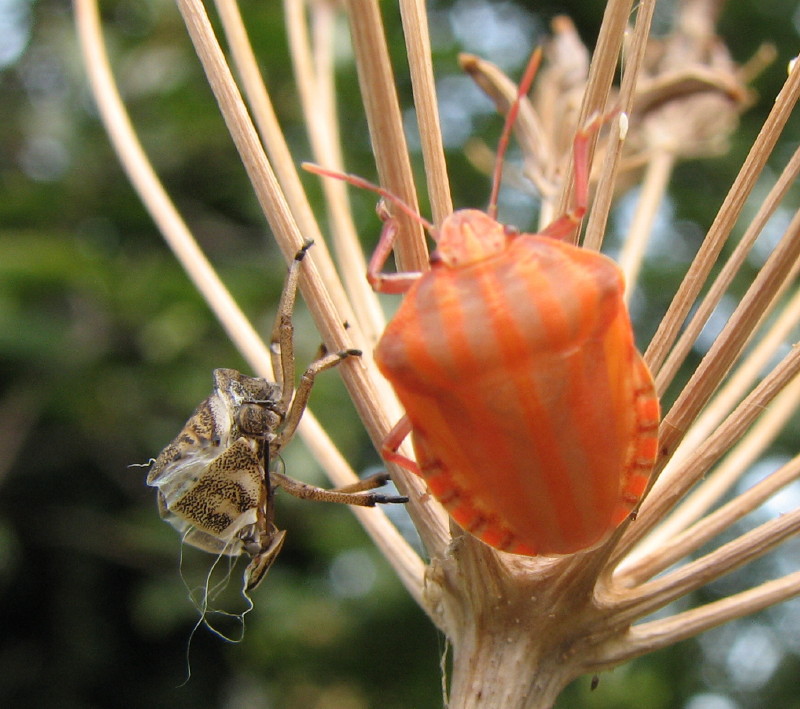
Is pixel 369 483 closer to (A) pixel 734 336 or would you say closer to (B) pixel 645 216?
(A) pixel 734 336

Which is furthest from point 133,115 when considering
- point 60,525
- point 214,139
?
point 60,525

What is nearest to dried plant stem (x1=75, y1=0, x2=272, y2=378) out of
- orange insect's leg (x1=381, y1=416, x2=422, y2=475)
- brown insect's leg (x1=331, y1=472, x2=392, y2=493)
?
brown insect's leg (x1=331, y1=472, x2=392, y2=493)

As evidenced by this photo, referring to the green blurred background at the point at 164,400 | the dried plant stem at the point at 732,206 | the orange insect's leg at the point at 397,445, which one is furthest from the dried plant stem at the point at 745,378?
the green blurred background at the point at 164,400

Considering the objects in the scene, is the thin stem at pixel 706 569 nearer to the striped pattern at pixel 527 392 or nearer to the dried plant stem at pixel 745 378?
the striped pattern at pixel 527 392

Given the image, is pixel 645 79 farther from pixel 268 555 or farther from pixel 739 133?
pixel 739 133

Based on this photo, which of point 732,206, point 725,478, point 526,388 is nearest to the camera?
point 526,388

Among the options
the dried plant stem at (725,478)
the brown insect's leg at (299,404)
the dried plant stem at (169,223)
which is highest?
the dried plant stem at (169,223)

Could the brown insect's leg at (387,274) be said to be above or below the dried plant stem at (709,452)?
above

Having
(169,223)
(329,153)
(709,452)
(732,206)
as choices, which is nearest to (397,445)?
(709,452)

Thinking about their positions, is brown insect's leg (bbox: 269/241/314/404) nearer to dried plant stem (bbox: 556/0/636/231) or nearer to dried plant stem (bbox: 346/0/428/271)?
dried plant stem (bbox: 346/0/428/271)
